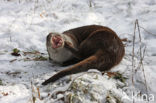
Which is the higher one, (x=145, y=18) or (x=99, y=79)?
(x=145, y=18)

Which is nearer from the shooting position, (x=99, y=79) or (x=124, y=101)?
(x=124, y=101)

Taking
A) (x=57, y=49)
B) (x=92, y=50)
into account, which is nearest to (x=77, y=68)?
(x=92, y=50)

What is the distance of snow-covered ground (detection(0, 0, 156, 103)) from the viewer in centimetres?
208

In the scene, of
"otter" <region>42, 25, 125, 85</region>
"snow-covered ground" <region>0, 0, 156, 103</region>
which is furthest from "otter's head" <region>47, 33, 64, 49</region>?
"snow-covered ground" <region>0, 0, 156, 103</region>

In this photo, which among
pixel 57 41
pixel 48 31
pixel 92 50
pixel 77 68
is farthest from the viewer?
pixel 48 31

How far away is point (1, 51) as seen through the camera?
3260 mm

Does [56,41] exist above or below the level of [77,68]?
above

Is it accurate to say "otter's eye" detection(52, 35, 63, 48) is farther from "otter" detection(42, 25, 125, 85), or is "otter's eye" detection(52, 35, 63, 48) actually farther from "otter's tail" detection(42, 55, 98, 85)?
"otter's tail" detection(42, 55, 98, 85)

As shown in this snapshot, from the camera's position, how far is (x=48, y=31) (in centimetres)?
400

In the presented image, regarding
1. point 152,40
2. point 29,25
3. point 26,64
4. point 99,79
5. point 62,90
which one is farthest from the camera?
point 29,25

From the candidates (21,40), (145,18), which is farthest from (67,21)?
(145,18)

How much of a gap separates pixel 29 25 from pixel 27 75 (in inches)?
76.4

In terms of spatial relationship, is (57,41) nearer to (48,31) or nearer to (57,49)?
(57,49)

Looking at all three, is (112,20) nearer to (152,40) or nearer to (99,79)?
(152,40)
